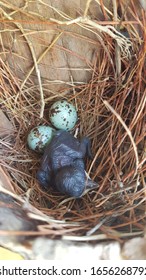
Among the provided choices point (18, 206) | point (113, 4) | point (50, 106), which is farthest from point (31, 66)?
point (18, 206)

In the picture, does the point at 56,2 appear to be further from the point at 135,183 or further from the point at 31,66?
the point at 135,183

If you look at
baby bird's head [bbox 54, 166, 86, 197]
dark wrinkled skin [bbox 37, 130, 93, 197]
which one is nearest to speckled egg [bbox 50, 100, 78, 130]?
dark wrinkled skin [bbox 37, 130, 93, 197]

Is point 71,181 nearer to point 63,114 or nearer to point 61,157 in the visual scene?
point 61,157

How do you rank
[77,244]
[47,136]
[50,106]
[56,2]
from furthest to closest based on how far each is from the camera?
1. [50,106]
2. [47,136]
3. [56,2]
4. [77,244]

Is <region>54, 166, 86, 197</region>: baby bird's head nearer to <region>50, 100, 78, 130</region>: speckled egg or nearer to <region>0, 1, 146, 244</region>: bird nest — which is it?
<region>0, 1, 146, 244</region>: bird nest

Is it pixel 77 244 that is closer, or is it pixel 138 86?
pixel 77 244

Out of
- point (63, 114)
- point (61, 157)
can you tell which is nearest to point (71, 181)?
point (61, 157)

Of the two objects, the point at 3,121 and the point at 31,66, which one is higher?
the point at 31,66

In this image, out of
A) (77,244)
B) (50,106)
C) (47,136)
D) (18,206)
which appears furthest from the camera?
(50,106)
